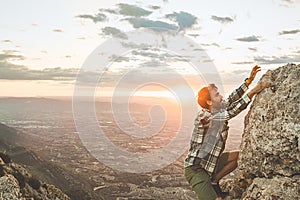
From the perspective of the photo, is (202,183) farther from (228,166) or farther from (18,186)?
(18,186)

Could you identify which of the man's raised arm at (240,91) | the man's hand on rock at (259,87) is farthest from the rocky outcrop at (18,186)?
the man's hand on rock at (259,87)

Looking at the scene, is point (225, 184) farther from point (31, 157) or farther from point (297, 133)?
point (31, 157)

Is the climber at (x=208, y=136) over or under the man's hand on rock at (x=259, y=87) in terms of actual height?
under

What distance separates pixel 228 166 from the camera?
43.9 feet

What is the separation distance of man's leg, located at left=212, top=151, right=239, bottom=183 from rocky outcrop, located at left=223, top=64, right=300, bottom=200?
0.43 m

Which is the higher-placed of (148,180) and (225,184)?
(225,184)

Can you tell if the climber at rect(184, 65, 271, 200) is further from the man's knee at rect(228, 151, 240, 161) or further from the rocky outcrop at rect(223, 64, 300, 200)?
the man's knee at rect(228, 151, 240, 161)

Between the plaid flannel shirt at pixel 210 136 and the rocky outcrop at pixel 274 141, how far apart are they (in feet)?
2.86

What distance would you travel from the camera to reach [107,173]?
180 m

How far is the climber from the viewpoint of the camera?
482 inches

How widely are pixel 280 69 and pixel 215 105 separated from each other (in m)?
2.69

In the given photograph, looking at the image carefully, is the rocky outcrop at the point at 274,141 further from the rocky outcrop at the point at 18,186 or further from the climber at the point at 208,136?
the rocky outcrop at the point at 18,186

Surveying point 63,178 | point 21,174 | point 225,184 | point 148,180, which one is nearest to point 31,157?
point 63,178

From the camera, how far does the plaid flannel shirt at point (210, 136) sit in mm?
12195
